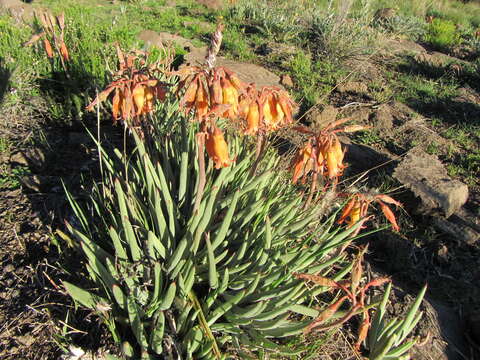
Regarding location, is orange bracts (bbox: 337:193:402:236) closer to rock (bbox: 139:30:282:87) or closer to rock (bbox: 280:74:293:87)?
rock (bbox: 139:30:282:87)

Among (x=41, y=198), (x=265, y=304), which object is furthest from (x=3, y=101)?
(x=265, y=304)

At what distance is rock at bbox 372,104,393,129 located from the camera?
4771 millimetres

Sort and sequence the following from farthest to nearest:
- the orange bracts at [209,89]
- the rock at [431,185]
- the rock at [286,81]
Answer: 1. the rock at [286,81]
2. the rock at [431,185]
3. the orange bracts at [209,89]

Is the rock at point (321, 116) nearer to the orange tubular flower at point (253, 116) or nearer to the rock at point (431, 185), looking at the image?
the rock at point (431, 185)

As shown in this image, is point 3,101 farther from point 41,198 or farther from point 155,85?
point 155,85

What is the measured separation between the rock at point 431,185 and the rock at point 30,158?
3.28 metres

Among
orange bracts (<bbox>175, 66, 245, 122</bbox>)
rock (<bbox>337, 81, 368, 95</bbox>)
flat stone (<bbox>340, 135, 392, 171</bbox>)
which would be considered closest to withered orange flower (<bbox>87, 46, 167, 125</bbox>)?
orange bracts (<bbox>175, 66, 245, 122</bbox>)

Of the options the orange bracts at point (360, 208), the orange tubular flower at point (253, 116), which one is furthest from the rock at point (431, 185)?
the orange tubular flower at point (253, 116)

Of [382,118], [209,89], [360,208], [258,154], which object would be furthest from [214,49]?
[382,118]

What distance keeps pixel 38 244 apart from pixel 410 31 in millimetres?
8691

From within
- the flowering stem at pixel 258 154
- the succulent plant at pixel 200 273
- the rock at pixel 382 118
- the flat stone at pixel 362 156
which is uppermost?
the flowering stem at pixel 258 154

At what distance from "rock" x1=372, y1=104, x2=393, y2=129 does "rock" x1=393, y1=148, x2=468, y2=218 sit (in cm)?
102

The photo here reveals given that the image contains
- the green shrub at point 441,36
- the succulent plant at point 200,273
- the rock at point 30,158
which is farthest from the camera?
the green shrub at point 441,36

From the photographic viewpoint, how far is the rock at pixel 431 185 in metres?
3.43
